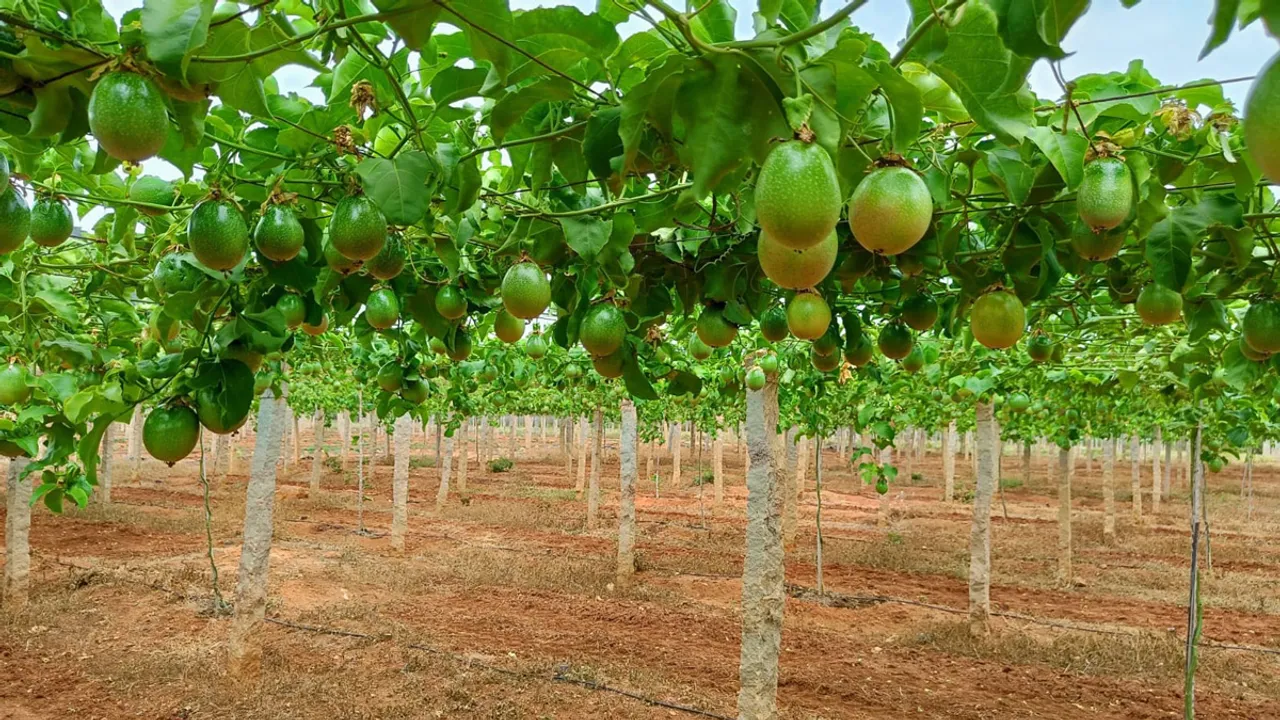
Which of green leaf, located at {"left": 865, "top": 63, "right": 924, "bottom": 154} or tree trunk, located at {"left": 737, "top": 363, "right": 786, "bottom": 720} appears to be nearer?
green leaf, located at {"left": 865, "top": 63, "right": 924, "bottom": 154}

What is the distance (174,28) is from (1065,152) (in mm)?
1704

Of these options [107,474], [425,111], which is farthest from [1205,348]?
[107,474]

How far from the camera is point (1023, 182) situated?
1.91m

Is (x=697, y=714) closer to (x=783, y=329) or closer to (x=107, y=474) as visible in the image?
(x=783, y=329)

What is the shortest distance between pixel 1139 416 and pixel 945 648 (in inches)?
515

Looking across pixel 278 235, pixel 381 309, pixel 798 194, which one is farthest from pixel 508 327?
pixel 798 194

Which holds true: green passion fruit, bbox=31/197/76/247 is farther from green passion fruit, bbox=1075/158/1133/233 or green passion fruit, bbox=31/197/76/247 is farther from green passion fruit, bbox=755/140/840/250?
green passion fruit, bbox=1075/158/1133/233

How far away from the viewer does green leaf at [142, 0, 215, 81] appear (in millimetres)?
1188

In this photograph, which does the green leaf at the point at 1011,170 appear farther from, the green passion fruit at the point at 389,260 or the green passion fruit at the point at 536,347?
the green passion fruit at the point at 536,347

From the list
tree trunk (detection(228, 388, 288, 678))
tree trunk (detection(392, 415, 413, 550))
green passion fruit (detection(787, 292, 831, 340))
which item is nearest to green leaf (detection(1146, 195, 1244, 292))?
green passion fruit (detection(787, 292, 831, 340))

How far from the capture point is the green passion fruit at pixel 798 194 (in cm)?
113

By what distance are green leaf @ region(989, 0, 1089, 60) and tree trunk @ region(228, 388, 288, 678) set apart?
Answer: 7121mm

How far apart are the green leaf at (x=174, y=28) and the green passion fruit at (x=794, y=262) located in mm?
920

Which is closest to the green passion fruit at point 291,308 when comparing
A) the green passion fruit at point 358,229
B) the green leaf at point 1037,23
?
the green passion fruit at point 358,229
